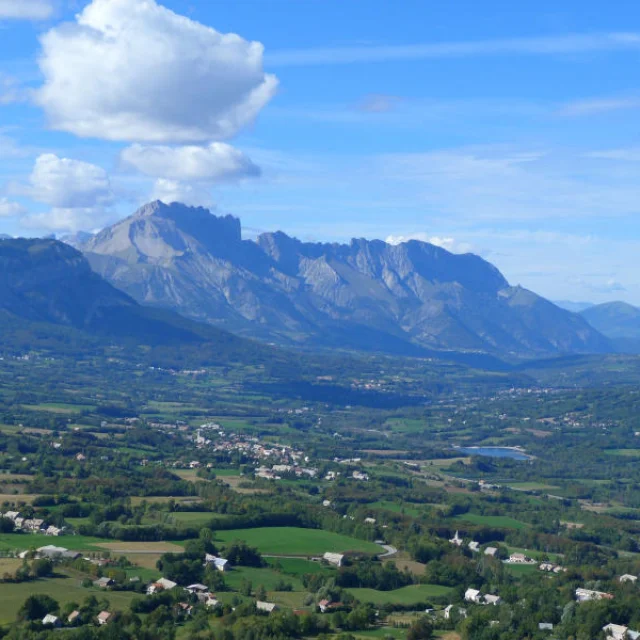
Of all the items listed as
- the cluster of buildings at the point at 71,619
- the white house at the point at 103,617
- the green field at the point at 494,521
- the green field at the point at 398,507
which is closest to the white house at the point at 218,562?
the white house at the point at 103,617

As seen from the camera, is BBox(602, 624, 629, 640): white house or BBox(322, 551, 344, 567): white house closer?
BBox(602, 624, 629, 640): white house

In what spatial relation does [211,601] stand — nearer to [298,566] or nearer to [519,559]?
[298,566]

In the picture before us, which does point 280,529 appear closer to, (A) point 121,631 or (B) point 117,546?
→ (B) point 117,546

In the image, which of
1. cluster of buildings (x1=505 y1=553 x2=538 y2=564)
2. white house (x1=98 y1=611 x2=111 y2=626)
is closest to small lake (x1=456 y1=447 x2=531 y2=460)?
cluster of buildings (x1=505 y1=553 x2=538 y2=564)

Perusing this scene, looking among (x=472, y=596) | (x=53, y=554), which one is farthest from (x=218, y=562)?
(x=472, y=596)

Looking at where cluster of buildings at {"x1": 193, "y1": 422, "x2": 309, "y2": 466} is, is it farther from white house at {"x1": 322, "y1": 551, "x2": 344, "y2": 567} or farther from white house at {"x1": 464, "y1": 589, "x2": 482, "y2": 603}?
white house at {"x1": 464, "y1": 589, "x2": 482, "y2": 603}

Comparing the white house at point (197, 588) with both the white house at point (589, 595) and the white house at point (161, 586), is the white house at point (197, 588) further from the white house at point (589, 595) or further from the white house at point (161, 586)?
the white house at point (589, 595)

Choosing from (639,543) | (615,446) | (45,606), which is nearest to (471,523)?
(639,543)
